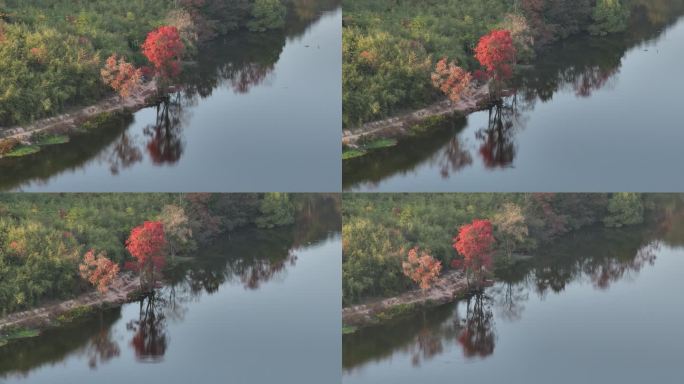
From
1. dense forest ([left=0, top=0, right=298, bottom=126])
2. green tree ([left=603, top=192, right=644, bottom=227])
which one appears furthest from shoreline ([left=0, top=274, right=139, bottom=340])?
green tree ([left=603, top=192, right=644, bottom=227])

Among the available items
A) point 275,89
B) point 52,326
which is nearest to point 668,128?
point 275,89

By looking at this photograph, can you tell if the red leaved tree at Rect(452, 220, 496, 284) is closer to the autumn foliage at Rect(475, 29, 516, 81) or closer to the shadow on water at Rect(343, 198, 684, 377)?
the shadow on water at Rect(343, 198, 684, 377)

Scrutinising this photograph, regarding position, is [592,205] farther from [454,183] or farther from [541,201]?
[454,183]

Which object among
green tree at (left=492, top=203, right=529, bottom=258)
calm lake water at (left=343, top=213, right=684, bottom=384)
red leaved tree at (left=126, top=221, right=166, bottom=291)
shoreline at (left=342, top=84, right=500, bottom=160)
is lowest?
calm lake water at (left=343, top=213, right=684, bottom=384)

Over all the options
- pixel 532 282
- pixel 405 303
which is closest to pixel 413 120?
pixel 405 303

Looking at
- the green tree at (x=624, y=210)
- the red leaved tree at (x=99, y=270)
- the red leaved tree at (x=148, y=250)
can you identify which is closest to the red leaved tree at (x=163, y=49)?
the red leaved tree at (x=148, y=250)

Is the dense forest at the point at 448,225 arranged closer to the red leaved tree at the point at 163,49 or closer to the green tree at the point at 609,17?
the green tree at the point at 609,17
